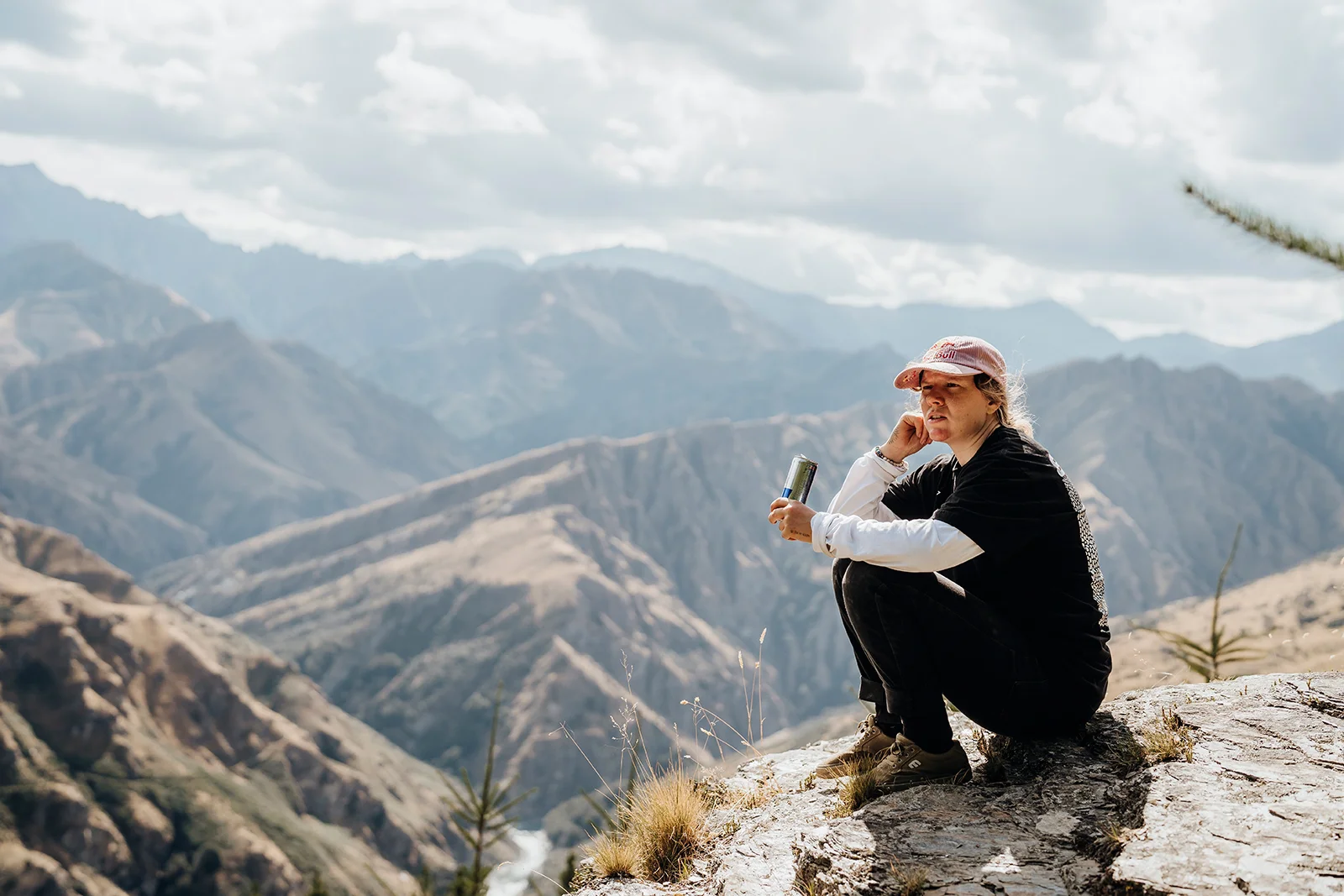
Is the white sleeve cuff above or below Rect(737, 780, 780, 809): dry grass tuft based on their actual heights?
above

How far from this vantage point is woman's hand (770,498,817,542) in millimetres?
6609

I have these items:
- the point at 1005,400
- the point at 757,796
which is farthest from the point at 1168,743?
the point at 757,796

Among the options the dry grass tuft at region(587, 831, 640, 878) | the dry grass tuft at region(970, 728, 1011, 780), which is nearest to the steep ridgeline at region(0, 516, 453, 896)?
the dry grass tuft at region(587, 831, 640, 878)

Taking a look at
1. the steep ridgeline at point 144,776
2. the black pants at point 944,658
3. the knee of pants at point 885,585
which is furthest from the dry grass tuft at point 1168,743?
the steep ridgeline at point 144,776

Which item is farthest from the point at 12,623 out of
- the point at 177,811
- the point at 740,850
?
the point at 740,850

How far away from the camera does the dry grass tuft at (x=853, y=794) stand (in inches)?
276

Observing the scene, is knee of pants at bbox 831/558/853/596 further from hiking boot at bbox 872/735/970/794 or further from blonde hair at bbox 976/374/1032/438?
blonde hair at bbox 976/374/1032/438

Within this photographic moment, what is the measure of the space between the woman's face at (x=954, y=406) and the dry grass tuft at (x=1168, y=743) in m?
2.41

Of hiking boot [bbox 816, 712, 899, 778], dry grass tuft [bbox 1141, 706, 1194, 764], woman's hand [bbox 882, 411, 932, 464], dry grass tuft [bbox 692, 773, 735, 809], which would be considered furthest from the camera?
dry grass tuft [bbox 692, 773, 735, 809]

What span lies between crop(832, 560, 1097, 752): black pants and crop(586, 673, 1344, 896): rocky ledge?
0.45m

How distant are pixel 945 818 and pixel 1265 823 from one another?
181 cm

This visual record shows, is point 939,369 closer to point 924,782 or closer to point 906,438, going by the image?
point 906,438

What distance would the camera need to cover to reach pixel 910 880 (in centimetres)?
567

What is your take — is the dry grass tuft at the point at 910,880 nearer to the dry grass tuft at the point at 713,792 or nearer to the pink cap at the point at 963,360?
the dry grass tuft at the point at 713,792
